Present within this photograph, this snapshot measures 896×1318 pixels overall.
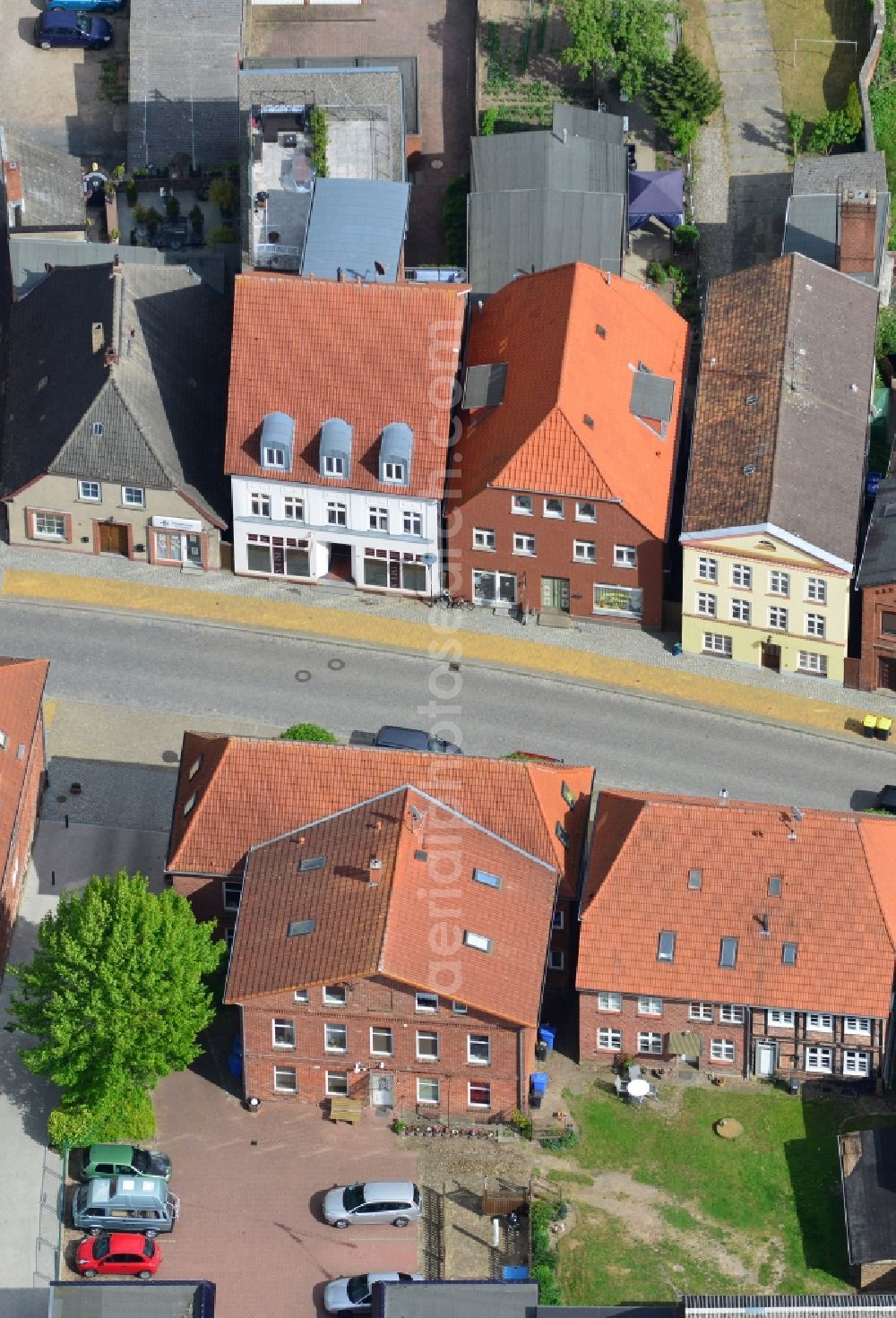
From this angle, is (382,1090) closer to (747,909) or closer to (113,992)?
(113,992)

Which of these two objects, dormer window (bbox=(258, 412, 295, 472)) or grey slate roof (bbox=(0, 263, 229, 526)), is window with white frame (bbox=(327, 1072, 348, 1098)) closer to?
dormer window (bbox=(258, 412, 295, 472))

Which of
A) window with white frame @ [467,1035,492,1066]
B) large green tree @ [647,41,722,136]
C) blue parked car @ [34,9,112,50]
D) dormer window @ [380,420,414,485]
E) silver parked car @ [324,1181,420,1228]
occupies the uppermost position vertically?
blue parked car @ [34,9,112,50]

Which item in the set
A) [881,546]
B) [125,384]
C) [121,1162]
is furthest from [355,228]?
[121,1162]

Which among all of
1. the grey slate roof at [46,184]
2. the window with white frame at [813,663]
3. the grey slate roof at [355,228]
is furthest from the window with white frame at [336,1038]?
the grey slate roof at [46,184]

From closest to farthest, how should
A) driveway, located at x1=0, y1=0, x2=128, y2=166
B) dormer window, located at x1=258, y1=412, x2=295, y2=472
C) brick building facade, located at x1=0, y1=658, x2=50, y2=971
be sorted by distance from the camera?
brick building facade, located at x1=0, y1=658, x2=50, y2=971, dormer window, located at x1=258, y1=412, x2=295, y2=472, driveway, located at x1=0, y1=0, x2=128, y2=166

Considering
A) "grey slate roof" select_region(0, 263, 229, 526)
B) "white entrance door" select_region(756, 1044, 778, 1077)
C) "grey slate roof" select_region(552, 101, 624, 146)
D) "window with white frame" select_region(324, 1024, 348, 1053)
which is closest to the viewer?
"window with white frame" select_region(324, 1024, 348, 1053)

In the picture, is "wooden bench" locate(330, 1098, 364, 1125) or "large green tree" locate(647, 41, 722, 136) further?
"large green tree" locate(647, 41, 722, 136)

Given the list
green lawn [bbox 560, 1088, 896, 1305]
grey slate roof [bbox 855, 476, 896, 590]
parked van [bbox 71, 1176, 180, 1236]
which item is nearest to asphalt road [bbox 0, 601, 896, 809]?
grey slate roof [bbox 855, 476, 896, 590]

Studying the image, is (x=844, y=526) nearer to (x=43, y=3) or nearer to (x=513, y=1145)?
(x=513, y=1145)
